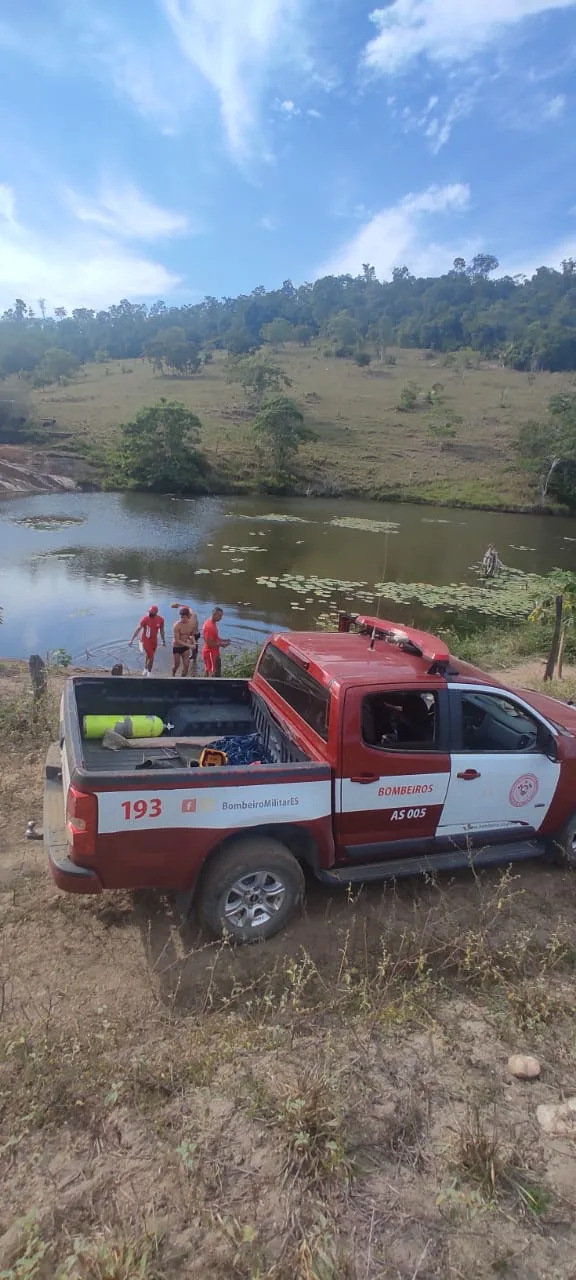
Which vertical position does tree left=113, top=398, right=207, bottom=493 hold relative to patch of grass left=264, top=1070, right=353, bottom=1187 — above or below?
above

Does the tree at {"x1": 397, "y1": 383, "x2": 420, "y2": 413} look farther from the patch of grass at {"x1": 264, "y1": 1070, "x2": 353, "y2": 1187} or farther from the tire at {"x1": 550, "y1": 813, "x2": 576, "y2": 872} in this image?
the patch of grass at {"x1": 264, "y1": 1070, "x2": 353, "y2": 1187}

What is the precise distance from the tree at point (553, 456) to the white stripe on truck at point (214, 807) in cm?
5412

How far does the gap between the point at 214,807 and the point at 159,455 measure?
1989 inches

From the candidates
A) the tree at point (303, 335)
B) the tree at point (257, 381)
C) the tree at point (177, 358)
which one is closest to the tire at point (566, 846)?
the tree at point (257, 381)

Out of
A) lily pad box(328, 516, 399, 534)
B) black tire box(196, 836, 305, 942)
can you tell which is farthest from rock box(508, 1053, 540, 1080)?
lily pad box(328, 516, 399, 534)

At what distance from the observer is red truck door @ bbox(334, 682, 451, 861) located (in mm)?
4391

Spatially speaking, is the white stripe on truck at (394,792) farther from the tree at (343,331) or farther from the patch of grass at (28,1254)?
the tree at (343,331)

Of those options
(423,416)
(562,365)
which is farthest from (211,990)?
(562,365)

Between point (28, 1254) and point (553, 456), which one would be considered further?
point (553, 456)

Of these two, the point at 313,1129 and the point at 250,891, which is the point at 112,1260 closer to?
the point at 313,1129

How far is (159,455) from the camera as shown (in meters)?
51.2

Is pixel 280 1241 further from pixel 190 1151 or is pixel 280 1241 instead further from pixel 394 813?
pixel 394 813

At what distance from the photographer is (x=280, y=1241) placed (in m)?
2.32

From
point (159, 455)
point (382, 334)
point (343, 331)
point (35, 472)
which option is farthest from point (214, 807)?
point (382, 334)
